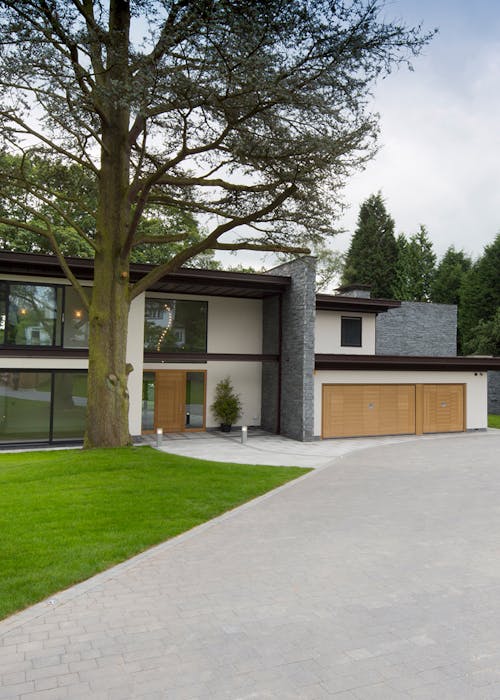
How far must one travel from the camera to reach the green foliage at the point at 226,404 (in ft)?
60.9

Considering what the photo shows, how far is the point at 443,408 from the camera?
19.7 metres

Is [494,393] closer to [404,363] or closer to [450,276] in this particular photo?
[404,363]

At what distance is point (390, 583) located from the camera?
578cm

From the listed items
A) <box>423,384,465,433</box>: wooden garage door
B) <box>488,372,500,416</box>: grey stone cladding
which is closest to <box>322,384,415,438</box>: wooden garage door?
<box>423,384,465,433</box>: wooden garage door

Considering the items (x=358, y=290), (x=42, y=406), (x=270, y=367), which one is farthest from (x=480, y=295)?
(x=42, y=406)

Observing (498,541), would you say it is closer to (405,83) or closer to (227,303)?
(405,83)

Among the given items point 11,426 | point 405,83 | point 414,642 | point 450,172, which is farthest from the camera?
point 450,172

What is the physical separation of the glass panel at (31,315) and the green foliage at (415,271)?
120ft

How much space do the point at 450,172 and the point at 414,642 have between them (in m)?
22.3

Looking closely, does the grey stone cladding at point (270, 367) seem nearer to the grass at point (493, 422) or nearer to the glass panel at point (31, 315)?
the glass panel at point (31, 315)

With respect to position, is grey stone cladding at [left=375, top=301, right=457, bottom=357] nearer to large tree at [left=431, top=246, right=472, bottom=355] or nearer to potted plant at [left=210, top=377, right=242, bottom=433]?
potted plant at [left=210, top=377, right=242, bottom=433]

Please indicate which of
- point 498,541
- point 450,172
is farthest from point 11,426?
point 450,172

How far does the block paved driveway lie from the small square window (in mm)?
12728

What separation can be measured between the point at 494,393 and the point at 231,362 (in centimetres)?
1831
